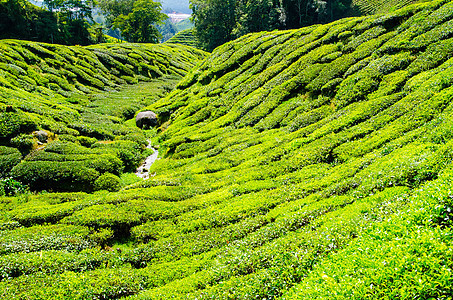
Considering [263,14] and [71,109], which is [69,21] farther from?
[71,109]

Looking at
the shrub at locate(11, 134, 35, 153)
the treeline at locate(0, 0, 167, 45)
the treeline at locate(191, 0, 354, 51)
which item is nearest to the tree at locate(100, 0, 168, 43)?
the treeline at locate(0, 0, 167, 45)

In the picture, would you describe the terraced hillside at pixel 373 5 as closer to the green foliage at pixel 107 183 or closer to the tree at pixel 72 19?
the green foliage at pixel 107 183

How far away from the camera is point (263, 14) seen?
319 feet

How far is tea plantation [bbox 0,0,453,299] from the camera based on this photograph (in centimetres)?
805

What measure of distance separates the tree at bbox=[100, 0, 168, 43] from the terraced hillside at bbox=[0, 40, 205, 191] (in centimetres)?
→ 4511

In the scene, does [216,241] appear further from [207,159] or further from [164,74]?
[164,74]

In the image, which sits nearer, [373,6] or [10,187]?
[10,187]

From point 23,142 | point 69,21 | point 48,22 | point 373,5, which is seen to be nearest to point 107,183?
point 23,142

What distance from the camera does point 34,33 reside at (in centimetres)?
8369

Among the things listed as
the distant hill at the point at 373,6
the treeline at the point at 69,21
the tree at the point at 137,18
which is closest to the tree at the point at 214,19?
the tree at the point at 137,18

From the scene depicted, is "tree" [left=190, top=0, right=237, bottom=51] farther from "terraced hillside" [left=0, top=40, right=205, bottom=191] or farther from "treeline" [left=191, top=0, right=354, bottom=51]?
"terraced hillside" [left=0, top=40, right=205, bottom=191]

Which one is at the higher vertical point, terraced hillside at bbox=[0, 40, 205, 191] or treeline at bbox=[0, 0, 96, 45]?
treeline at bbox=[0, 0, 96, 45]

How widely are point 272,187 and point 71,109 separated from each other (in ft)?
115

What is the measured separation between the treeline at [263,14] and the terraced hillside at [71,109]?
153 feet
